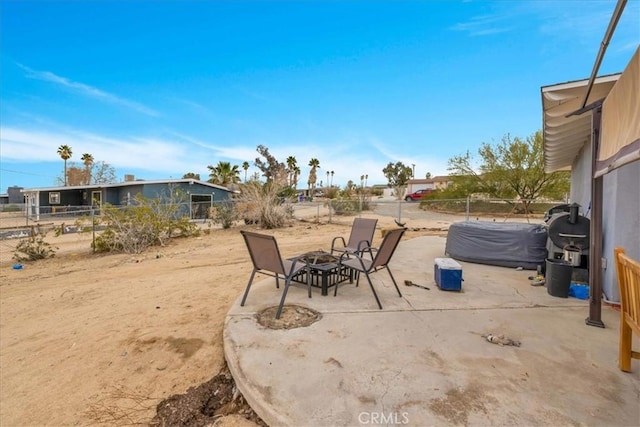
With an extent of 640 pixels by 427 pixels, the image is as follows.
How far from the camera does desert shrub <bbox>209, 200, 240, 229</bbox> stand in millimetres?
13930

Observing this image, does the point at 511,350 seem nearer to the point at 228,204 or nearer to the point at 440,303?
the point at 440,303

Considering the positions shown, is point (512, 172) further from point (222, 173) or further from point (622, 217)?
point (222, 173)

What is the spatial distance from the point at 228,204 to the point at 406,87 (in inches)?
427

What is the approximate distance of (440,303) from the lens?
11.7 feet

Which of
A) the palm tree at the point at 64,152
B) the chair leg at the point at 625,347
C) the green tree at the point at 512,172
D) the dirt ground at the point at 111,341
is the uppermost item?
the palm tree at the point at 64,152

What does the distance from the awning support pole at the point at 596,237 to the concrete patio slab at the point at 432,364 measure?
19cm

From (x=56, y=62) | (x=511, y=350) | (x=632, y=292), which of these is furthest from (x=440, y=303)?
(x=56, y=62)

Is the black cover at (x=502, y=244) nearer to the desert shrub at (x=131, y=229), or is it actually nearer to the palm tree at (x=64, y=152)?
the desert shrub at (x=131, y=229)

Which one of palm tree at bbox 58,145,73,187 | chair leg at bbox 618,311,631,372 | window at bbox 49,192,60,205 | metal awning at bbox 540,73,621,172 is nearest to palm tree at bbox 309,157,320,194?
palm tree at bbox 58,145,73,187

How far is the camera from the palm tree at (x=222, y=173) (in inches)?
1446

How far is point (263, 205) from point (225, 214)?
78.9 inches

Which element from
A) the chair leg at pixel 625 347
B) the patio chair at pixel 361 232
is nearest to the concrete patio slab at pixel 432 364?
the chair leg at pixel 625 347

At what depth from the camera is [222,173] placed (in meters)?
37.3

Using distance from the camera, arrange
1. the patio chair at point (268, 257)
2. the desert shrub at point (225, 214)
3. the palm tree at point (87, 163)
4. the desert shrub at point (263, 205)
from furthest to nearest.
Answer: the palm tree at point (87, 163) < the desert shrub at point (225, 214) < the desert shrub at point (263, 205) < the patio chair at point (268, 257)
